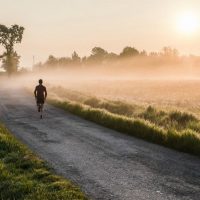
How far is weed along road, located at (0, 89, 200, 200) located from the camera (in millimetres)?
9922

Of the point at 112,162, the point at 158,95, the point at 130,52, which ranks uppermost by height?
the point at 130,52

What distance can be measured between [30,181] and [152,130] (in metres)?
8.40

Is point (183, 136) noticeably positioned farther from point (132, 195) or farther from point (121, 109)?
point (121, 109)

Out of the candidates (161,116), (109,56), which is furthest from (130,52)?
(161,116)

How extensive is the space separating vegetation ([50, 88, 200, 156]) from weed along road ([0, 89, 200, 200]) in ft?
2.03

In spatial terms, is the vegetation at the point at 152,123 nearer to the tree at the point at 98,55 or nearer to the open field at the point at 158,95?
the open field at the point at 158,95

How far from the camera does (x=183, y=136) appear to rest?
15711 millimetres

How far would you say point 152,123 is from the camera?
1994 cm

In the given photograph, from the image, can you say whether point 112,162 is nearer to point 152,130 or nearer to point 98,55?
point 152,130

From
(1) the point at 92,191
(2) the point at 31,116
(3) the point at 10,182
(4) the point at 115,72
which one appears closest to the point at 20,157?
(3) the point at 10,182

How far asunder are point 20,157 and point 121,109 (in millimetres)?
15340

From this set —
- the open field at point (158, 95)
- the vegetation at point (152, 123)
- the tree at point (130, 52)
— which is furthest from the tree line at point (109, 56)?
the vegetation at point (152, 123)

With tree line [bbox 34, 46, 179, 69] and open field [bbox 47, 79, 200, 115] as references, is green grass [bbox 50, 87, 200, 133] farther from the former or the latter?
tree line [bbox 34, 46, 179, 69]

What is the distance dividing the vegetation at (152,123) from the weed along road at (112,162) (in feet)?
2.03
